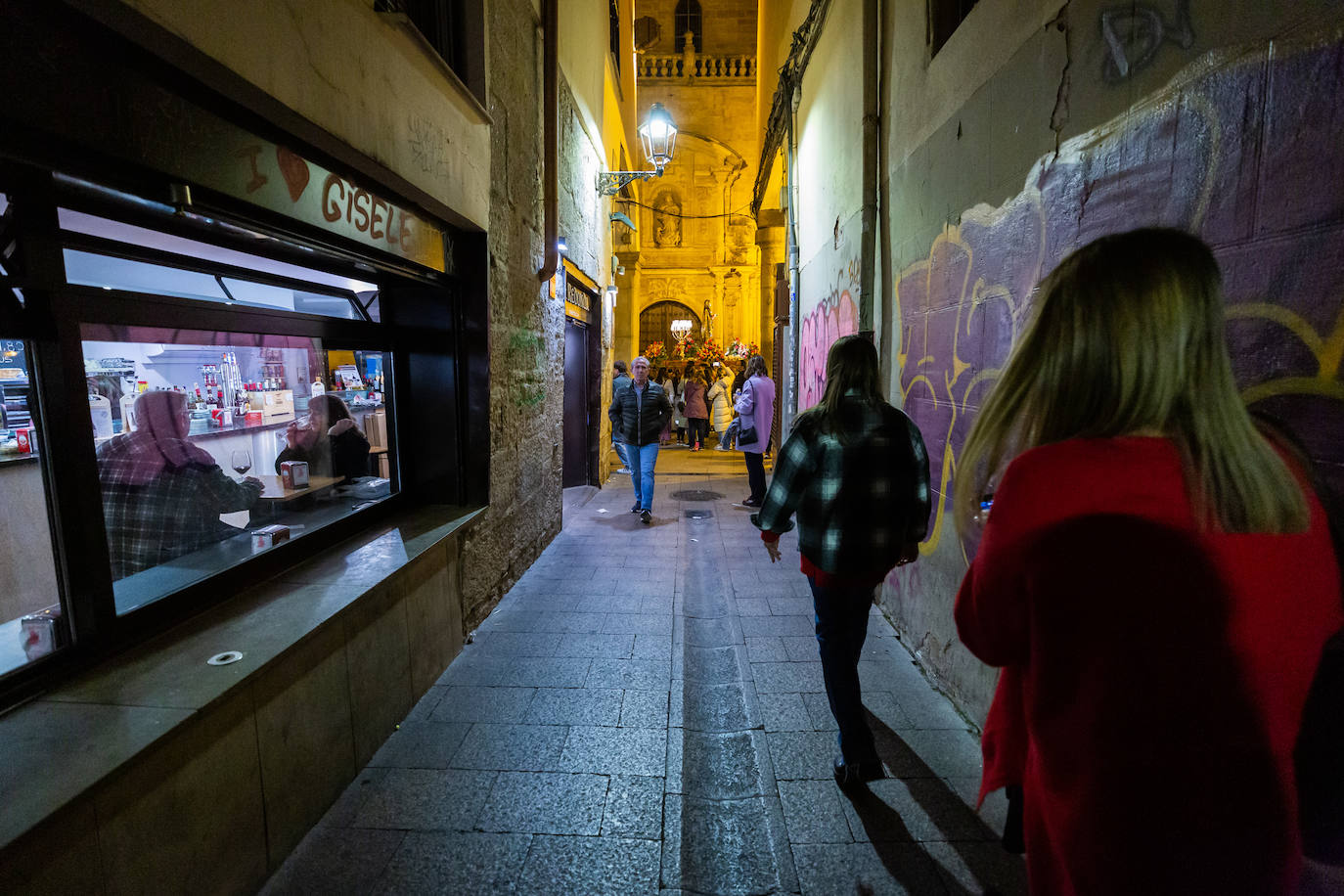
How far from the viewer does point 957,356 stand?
10.8 ft

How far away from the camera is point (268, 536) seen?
9.62ft

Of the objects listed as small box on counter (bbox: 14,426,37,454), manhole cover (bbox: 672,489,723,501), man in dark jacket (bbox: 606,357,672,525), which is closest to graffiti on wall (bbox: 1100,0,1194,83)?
small box on counter (bbox: 14,426,37,454)

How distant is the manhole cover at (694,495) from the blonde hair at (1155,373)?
7382 mm

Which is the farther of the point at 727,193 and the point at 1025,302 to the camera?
the point at 727,193

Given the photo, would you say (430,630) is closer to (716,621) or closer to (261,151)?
(716,621)

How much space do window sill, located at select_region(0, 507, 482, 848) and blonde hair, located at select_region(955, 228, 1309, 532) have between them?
2.23 meters

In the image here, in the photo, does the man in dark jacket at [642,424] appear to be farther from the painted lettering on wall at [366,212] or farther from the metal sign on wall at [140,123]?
the metal sign on wall at [140,123]

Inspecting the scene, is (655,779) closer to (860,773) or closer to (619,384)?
(860,773)

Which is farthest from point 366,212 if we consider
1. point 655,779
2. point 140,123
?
point 655,779

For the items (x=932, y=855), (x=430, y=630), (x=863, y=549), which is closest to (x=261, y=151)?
(x=430, y=630)

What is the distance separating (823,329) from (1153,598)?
6.10 meters

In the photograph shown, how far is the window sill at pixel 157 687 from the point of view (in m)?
1.52

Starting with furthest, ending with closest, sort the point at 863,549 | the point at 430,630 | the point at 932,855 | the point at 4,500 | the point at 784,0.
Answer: the point at 784,0 < the point at 430,630 < the point at 863,549 < the point at 932,855 < the point at 4,500

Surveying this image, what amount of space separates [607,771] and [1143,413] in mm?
2418
